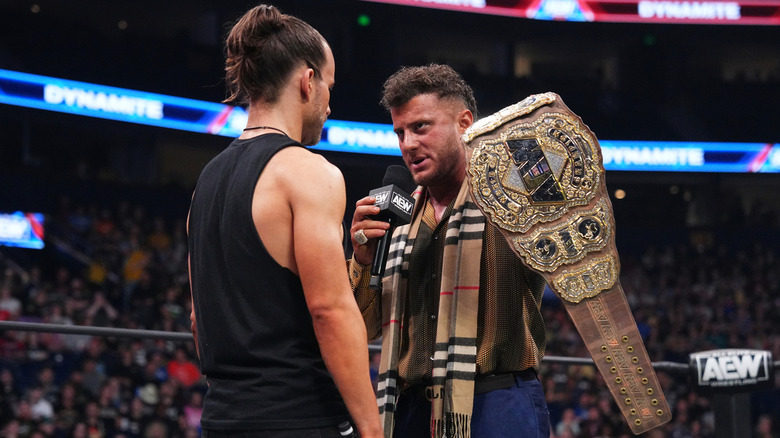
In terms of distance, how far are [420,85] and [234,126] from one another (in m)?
11.3

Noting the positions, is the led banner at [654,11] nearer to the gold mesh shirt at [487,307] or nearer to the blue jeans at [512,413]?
the gold mesh shirt at [487,307]

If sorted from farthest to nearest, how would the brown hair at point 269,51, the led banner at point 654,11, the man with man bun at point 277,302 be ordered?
1. the led banner at point 654,11
2. the brown hair at point 269,51
3. the man with man bun at point 277,302

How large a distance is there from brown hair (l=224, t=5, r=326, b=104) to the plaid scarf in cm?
73

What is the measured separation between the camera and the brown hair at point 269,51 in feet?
6.01

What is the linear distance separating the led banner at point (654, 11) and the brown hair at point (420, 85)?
46.2 feet

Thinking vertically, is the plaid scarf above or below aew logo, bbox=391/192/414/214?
below

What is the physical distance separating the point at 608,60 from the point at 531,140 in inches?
730

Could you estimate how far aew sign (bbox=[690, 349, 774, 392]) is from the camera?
324 centimetres

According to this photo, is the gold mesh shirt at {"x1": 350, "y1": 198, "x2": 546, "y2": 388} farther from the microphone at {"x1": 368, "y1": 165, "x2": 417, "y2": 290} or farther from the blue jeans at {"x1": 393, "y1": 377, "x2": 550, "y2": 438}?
the microphone at {"x1": 368, "y1": 165, "x2": 417, "y2": 290}

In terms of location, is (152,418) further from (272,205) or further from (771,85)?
(771,85)

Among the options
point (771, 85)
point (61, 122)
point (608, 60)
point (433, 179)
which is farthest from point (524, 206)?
point (608, 60)

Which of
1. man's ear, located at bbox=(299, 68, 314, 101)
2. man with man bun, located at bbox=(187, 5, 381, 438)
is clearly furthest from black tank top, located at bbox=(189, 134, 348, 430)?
man's ear, located at bbox=(299, 68, 314, 101)

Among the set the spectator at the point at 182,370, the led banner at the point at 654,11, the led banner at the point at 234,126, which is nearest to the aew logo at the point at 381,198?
the spectator at the point at 182,370

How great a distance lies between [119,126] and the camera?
1270 centimetres
